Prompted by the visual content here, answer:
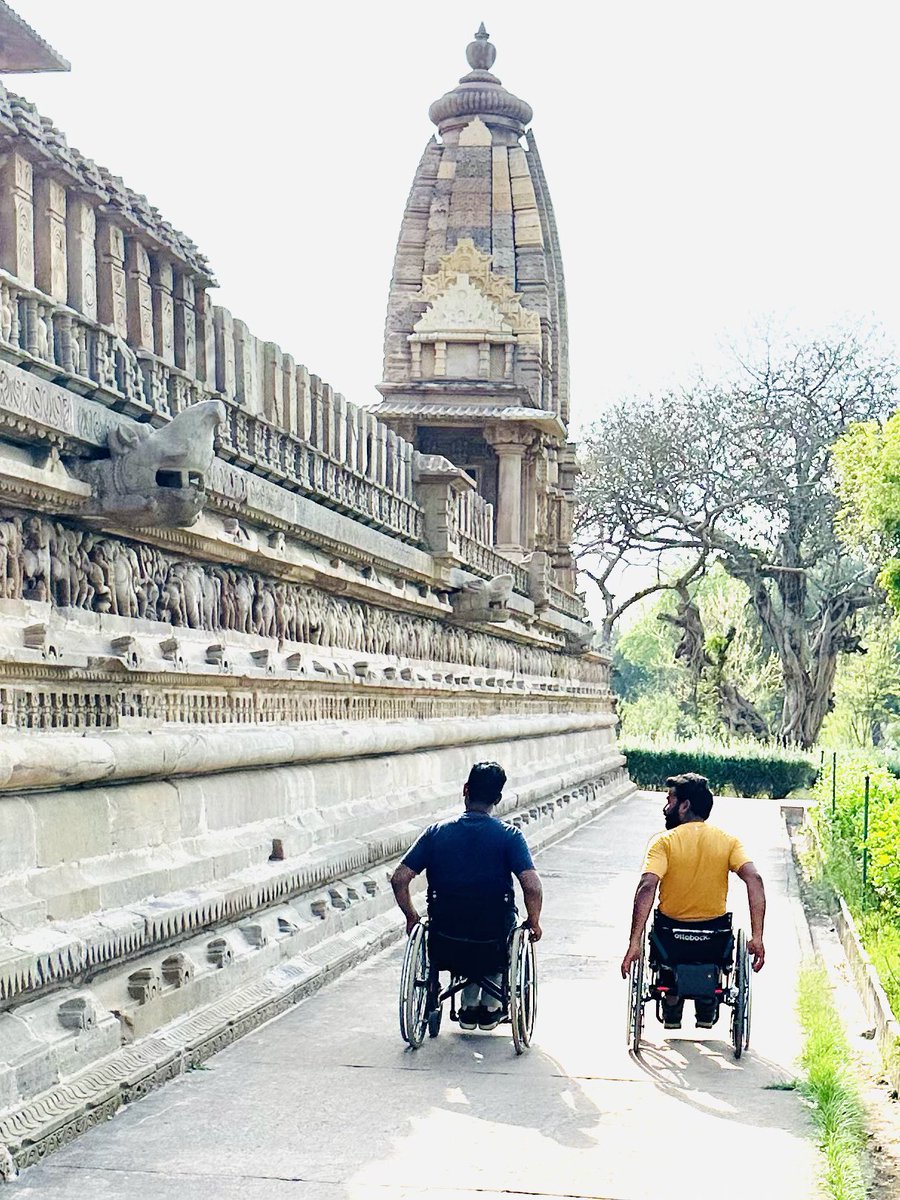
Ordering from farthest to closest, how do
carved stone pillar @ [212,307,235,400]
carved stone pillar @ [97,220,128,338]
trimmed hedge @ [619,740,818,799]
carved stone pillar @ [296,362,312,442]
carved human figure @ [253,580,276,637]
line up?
trimmed hedge @ [619,740,818,799] < carved stone pillar @ [296,362,312,442] < carved human figure @ [253,580,276,637] < carved stone pillar @ [212,307,235,400] < carved stone pillar @ [97,220,128,338]

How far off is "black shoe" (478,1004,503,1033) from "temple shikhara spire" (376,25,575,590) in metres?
15.5

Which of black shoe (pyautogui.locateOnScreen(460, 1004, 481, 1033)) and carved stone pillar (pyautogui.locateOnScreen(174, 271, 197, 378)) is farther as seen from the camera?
carved stone pillar (pyautogui.locateOnScreen(174, 271, 197, 378))

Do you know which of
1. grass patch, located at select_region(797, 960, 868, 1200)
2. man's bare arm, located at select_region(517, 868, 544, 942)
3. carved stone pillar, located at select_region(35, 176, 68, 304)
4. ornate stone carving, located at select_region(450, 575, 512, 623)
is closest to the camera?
grass patch, located at select_region(797, 960, 868, 1200)

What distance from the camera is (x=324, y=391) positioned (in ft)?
32.3

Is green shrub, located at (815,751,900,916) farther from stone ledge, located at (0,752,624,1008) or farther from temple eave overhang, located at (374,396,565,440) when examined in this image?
temple eave overhang, located at (374,396,565,440)

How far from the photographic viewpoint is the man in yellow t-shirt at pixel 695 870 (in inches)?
273

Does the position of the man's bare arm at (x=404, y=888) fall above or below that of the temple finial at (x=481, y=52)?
below

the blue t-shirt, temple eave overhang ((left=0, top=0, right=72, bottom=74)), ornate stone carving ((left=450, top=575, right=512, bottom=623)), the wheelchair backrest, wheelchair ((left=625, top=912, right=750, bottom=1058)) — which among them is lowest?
wheelchair ((left=625, top=912, right=750, bottom=1058))

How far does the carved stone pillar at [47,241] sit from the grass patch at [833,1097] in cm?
397

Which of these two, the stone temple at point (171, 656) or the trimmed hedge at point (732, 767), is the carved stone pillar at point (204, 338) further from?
the trimmed hedge at point (732, 767)

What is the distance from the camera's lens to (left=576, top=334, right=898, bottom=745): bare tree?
4072 cm

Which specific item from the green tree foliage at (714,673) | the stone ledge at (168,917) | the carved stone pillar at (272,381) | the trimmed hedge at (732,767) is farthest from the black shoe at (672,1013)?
the trimmed hedge at (732,767)

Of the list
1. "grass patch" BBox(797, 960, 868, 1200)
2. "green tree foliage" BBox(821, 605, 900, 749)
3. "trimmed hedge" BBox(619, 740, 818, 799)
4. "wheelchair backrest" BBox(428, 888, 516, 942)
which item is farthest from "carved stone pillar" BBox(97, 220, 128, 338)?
"green tree foliage" BBox(821, 605, 900, 749)

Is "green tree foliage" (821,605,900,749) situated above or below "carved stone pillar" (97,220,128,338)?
below
